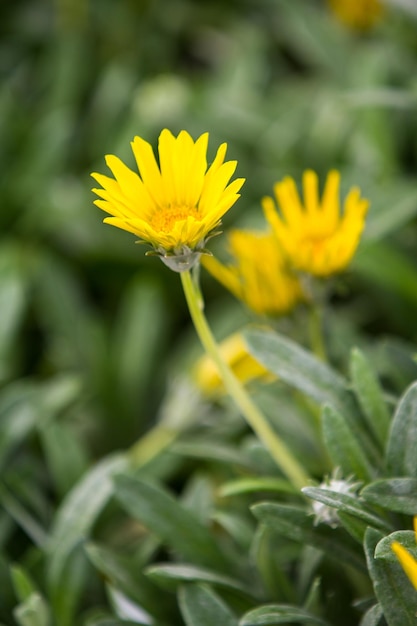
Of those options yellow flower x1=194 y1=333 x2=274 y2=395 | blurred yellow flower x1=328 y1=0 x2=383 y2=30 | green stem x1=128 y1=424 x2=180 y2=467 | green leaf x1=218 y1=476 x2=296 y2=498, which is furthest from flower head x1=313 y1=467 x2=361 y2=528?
blurred yellow flower x1=328 y1=0 x2=383 y2=30

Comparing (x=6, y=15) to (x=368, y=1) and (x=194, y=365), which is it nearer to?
(x=368, y=1)

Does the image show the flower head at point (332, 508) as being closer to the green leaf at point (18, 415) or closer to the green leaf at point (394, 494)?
the green leaf at point (394, 494)

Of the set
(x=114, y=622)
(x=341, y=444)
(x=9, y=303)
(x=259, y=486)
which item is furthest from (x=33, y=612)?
(x=9, y=303)

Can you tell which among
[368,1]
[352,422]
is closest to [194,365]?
[352,422]

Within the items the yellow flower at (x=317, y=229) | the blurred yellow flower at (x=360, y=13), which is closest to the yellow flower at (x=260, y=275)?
the yellow flower at (x=317, y=229)

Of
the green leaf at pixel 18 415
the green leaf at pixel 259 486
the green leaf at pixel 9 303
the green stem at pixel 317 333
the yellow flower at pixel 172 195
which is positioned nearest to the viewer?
the yellow flower at pixel 172 195

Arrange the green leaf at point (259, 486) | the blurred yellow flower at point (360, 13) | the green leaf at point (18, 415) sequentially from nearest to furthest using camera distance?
the green leaf at point (259, 486), the green leaf at point (18, 415), the blurred yellow flower at point (360, 13)

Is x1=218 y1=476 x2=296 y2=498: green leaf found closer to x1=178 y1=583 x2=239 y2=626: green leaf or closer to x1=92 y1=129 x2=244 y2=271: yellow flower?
x1=178 y1=583 x2=239 y2=626: green leaf
